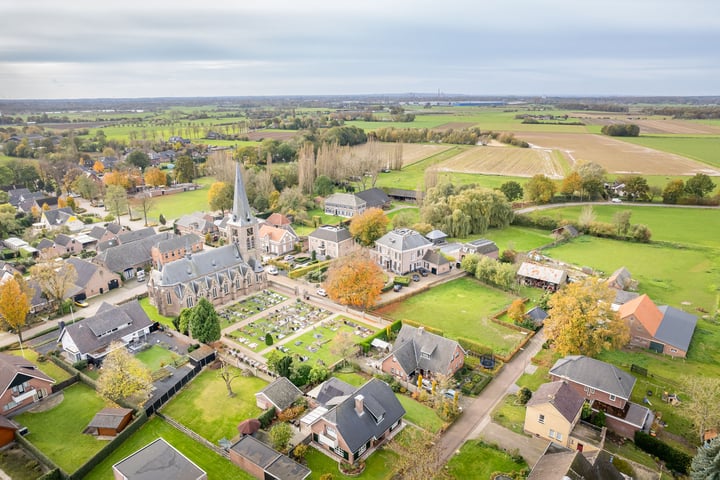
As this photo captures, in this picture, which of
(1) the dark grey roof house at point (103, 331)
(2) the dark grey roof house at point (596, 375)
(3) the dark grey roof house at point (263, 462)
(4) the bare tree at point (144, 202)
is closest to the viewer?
(3) the dark grey roof house at point (263, 462)

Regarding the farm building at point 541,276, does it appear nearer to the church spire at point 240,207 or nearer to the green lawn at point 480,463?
the green lawn at point 480,463

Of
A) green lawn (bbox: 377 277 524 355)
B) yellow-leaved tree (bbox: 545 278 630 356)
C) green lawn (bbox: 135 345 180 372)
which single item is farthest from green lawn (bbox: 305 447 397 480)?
yellow-leaved tree (bbox: 545 278 630 356)

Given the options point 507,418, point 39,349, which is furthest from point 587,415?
point 39,349

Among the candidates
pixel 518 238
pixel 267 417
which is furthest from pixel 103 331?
pixel 518 238

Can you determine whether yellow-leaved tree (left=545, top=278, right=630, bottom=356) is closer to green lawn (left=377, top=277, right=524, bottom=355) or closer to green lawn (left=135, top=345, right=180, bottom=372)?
green lawn (left=377, top=277, right=524, bottom=355)

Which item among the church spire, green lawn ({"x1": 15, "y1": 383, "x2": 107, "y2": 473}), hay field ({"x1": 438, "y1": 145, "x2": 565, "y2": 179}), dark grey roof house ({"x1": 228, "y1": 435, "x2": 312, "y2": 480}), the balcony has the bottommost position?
green lawn ({"x1": 15, "y1": 383, "x2": 107, "y2": 473})

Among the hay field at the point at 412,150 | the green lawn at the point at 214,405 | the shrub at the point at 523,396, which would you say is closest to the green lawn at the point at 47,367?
the green lawn at the point at 214,405
